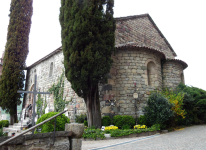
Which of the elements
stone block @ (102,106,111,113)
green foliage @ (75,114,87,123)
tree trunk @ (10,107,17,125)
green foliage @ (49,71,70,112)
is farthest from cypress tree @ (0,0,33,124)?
stone block @ (102,106,111,113)

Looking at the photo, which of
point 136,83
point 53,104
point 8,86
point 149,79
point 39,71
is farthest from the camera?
point 39,71

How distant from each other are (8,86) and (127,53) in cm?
1020

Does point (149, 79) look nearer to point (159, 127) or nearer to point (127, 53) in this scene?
point (127, 53)

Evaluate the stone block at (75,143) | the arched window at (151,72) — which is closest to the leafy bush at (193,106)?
the arched window at (151,72)

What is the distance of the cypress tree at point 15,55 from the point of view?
45.6 feet

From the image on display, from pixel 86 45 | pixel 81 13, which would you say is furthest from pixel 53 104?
pixel 81 13

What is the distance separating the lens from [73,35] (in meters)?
8.16

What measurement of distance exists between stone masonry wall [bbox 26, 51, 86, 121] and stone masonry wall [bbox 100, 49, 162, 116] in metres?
2.08

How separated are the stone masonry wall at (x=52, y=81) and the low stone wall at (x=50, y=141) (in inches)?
238

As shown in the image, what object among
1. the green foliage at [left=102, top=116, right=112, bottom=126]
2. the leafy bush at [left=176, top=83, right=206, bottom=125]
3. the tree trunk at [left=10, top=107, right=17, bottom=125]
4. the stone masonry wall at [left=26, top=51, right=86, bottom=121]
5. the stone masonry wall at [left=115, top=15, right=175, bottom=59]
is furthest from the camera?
the tree trunk at [left=10, top=107, right=17, bottom=125]

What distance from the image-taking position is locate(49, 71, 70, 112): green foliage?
11.7 meters

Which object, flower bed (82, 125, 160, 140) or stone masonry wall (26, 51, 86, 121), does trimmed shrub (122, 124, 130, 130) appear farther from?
stone masonry wall (26, 51, 86, 121)

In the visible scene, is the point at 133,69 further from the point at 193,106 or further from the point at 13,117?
the point at 13,117

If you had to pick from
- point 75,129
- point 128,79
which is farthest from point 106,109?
point 75,129
